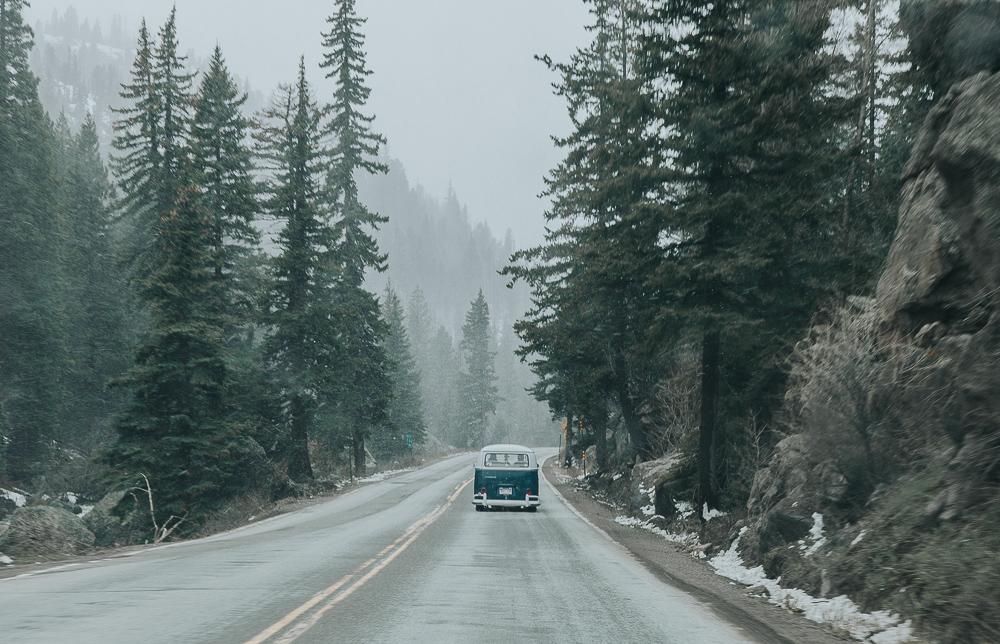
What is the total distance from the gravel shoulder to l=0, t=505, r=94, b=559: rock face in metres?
10.9

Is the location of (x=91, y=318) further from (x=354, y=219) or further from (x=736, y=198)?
(x=736, y=198)

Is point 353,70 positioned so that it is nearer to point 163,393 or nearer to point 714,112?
point 163,393

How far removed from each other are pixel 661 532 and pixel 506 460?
676 centimetres

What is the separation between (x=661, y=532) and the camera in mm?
18922

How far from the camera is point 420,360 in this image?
134 meters

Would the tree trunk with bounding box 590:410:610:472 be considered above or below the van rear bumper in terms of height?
above

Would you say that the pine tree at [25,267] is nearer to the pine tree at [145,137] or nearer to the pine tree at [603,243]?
the pine tree at [145,137]

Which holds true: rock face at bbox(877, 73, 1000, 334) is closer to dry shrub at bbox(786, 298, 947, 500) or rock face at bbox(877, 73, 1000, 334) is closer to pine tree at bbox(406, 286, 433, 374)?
dry shrub at bbox(786, 298, 947, 500)

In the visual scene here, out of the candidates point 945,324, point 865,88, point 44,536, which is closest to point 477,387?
point 865,88

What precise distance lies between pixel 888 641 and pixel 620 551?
7.81m

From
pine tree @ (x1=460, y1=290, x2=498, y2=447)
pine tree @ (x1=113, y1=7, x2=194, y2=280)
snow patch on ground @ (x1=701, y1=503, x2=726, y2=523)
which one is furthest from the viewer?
pine tree @ (x1=460, y1=290, x2=498, y2=447)

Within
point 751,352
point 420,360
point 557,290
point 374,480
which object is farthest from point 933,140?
point 420,360

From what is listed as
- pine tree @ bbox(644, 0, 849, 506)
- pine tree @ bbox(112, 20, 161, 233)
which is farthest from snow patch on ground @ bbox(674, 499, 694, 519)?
pine tree @ bbox(112, 20, 161, 233)

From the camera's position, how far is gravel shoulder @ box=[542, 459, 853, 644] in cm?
788
